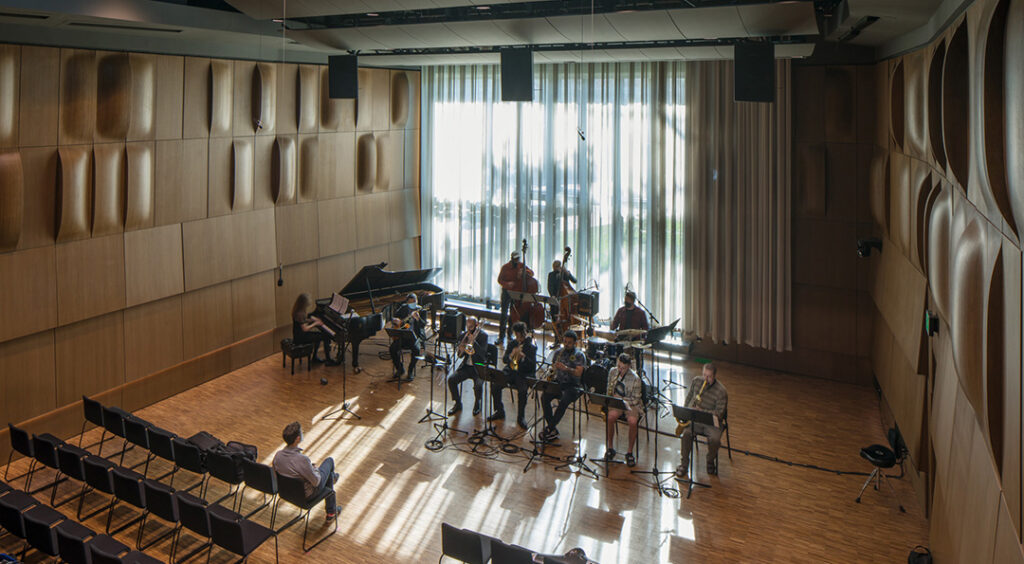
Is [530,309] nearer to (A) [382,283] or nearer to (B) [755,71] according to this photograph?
(A) [382,283]

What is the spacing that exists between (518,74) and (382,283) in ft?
13.3

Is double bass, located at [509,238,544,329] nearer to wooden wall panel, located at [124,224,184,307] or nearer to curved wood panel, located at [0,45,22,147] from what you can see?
wooden wall panel, located at [124,224,184,307]

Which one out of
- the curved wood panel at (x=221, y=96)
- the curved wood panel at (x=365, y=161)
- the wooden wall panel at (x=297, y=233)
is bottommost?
the wooden wall panel at (x=297, y=233)

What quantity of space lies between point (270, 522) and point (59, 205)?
468cm

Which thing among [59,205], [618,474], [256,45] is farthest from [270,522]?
[256,45]

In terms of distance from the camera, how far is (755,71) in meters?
8.88

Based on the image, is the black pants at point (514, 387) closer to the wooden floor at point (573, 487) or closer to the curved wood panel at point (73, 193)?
the wooden floor at point (573, 487)

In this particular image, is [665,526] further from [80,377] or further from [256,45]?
[256,45]

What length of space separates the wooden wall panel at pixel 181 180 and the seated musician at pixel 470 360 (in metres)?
4.37

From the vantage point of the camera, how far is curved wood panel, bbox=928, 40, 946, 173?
611cm

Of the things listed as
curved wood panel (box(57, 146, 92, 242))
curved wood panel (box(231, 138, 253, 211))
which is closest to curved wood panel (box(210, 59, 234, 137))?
curved wood panel (box(231, 138, 253, 211))

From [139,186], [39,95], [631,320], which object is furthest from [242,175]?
[631,320]

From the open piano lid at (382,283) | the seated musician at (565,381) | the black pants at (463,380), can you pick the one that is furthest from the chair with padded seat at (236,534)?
the open piano lid at (382,283)

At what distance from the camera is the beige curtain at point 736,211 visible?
11773mm
